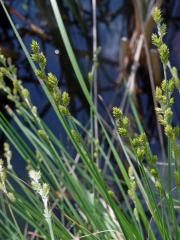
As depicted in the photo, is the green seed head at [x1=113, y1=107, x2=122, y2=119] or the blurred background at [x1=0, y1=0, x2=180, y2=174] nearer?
the green seed head at [x1=113, y1=107, x2=122, y2=119]

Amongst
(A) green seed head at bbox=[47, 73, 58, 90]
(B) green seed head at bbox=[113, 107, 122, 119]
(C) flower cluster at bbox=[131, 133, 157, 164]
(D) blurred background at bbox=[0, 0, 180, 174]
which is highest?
(D) blurred background at bbox=[0, 0, 180, 174]

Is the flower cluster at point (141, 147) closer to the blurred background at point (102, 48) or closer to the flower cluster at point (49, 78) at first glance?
the flower cluster at point (49, 78)

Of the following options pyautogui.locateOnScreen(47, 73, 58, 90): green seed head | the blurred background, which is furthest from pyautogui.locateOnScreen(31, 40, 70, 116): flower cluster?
the blurred background

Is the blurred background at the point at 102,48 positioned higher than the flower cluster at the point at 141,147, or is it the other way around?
the blurred background at the point at 102,48

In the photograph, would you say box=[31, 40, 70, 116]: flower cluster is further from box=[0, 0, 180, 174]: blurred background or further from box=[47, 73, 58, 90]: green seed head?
box=[0, 0, 180, 174]: blurred background

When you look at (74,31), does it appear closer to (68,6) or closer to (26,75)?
(68,6)

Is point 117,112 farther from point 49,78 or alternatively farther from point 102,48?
point 102,48

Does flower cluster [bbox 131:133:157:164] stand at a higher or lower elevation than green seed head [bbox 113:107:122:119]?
lower

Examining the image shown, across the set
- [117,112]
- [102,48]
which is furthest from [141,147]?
[102,48]

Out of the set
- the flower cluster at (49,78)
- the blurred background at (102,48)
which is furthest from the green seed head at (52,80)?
the blurred background at (102,48)

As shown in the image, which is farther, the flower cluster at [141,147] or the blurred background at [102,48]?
the blurred background at [102,48]

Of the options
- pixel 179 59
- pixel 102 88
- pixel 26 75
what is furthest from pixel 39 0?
pixel 179 59

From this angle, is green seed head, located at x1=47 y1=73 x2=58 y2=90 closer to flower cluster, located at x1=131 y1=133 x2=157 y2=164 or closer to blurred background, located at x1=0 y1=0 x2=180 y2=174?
flower cluster, located at x1=131 y1=133 x2=157 y2=164
